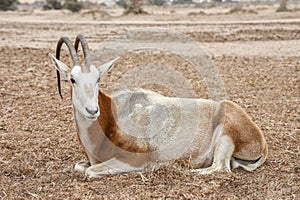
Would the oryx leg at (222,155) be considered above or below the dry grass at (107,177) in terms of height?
above

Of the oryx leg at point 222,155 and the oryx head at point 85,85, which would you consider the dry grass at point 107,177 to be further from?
the oryx head at point 85,85

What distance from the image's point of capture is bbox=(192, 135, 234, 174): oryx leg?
6242 millimetres

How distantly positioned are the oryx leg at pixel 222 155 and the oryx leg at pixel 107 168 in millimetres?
810

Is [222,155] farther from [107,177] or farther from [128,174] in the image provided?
[107,177]

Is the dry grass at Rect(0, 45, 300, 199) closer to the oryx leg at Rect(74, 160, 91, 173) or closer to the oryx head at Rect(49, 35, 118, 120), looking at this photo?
the oryx leg at Rect(74, 160, 91, 173)

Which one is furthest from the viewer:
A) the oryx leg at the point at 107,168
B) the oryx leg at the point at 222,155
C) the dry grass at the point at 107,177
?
the oryx leg at the point at 222,155

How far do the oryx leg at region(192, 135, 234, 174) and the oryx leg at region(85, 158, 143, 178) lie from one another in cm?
81

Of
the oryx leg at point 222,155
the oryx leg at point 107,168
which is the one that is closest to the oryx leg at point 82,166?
the oryx leg at point 107,168

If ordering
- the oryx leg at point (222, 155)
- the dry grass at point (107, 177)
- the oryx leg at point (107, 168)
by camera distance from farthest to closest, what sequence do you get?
the oryx leg at point (222, 155)
the oryx leg at point (107, 168)
the dry grass at point (107, 177)

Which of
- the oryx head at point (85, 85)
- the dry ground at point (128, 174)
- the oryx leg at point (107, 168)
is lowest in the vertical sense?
the dry ground at point (128, 174)

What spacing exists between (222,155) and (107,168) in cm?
129

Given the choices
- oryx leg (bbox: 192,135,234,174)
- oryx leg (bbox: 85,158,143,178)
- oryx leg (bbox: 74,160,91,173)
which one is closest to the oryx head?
oryx leg (bbox: 85,158,143,178)

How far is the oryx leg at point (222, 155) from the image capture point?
624 cm

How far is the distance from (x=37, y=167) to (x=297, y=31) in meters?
17.9
